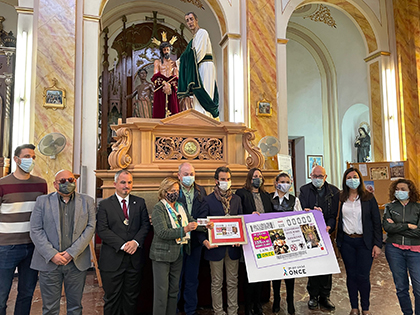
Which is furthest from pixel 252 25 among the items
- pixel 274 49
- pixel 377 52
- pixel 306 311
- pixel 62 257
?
pixel 62 257

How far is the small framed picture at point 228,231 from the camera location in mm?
3150

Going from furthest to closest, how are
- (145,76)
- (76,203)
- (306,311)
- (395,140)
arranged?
(145,76), (395,140), (306,311), (76,203)

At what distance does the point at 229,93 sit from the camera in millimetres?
7645

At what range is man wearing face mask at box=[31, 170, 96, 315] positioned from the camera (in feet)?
9.25

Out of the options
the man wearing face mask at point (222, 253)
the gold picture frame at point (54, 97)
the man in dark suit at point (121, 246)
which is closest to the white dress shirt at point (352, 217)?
the man wearing face mask at point (222, 253)

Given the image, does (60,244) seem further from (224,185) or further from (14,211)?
(224,185)

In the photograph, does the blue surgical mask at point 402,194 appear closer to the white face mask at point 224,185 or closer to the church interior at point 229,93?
the church interior at point 229,93

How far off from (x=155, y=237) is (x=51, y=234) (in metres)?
0.84

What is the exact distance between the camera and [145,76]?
9750 mm

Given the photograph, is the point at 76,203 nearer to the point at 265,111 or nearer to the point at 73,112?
the point at 73,112

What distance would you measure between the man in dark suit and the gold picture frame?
3912 mm

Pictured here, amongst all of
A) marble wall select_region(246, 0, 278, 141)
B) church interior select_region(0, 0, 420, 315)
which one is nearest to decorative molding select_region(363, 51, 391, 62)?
church interior select_region(0, 0, 420, 315)

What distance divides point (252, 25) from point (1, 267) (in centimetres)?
656

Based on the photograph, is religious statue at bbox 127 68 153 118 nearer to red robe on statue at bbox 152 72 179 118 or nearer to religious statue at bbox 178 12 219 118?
red robe on statue at bbox 152 72 179 118
